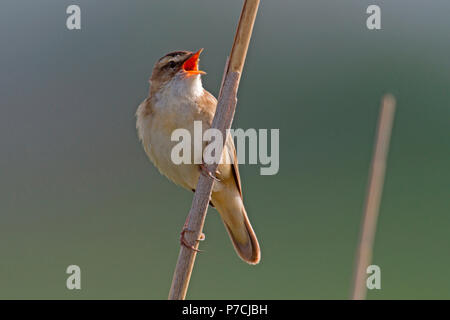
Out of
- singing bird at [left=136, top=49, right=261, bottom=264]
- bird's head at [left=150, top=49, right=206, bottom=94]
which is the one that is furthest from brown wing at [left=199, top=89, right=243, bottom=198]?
bird's head at [left=150, top=49, right=206, bottom=94]

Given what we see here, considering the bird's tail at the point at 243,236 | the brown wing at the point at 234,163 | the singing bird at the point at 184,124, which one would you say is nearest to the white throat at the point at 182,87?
the singing bird at the point at 184,124

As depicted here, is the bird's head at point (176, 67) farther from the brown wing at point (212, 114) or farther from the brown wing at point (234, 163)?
the brown wing at point (234, 163)

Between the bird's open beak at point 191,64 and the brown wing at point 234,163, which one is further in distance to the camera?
the brown wing at point 234,163

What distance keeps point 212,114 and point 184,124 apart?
0.61 feet

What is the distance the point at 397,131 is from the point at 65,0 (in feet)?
11.0

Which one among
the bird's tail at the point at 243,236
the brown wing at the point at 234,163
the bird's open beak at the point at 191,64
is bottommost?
the bird's tail at the point at 243,236

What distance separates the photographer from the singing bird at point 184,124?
2943 millimetres

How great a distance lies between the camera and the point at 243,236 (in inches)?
133

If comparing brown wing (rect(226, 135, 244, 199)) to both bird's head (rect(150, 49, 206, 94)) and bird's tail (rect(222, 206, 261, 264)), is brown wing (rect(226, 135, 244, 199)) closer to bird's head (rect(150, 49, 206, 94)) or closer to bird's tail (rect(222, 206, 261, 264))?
bird's tail (rect(222, 206, 261, 264))

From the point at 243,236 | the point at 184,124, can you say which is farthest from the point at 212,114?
the point at 243,236

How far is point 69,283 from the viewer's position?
9.02ft

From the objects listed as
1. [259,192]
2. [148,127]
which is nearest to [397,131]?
[259,192]

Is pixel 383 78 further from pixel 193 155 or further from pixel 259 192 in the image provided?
pixel 193 155

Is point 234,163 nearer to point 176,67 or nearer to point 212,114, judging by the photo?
point 212,114
